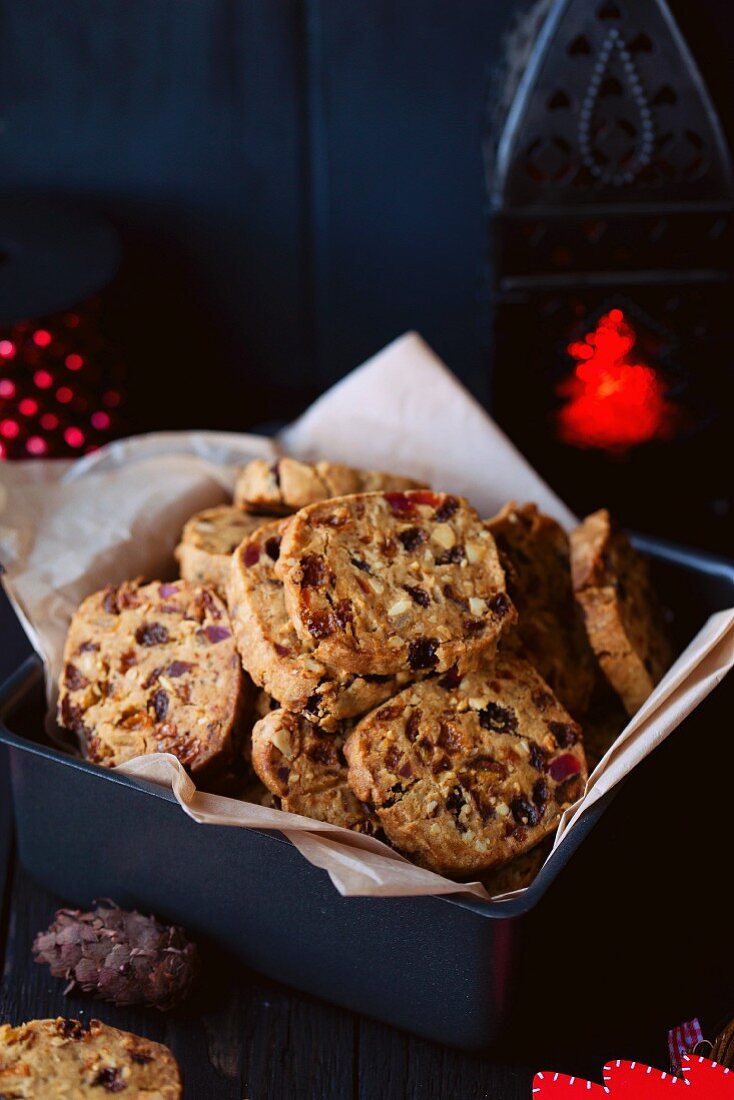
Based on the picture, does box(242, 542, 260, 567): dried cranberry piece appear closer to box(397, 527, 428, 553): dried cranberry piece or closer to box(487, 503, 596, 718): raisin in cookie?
box(397, 527, 428, 553): dried cranberry piece

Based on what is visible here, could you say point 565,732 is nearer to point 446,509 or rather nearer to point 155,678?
point 446,509

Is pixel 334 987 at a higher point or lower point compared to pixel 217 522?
lower

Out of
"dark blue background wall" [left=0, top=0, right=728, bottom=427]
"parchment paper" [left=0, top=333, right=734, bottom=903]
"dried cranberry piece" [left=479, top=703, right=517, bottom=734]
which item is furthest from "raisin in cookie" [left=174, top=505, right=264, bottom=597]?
"dark blue background wall" [left=0, top=0, right=728, bottom=427]

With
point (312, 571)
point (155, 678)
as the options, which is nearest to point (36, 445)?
point (155, 678)

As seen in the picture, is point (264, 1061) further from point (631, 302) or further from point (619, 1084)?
point (631, 302)

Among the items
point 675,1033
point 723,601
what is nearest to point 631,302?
point 723,601

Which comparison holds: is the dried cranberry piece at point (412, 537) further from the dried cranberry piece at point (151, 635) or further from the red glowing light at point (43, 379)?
the red glowing light at point (43, 379)

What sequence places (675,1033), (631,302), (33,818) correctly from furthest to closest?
1. (631,302)
2. (33,818)
3. (675,1033)
